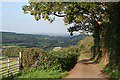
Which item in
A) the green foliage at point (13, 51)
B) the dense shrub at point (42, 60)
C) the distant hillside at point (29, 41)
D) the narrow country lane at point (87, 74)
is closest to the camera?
the narrow country lane at point (87, 74)

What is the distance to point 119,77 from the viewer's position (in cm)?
1040

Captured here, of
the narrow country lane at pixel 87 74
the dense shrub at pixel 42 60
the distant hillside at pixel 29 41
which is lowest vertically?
the narrow country lane at pixel 87 74

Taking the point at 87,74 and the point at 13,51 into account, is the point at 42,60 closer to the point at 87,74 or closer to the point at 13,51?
the point at 87,74

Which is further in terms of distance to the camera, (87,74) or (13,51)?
(13,51)

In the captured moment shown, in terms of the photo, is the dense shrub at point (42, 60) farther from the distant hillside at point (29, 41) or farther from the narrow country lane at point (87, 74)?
the distant hillside at point (29, 41)

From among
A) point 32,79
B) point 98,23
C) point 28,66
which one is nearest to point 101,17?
point 98,23

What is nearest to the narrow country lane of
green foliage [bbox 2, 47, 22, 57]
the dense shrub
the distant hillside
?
the dense shrub

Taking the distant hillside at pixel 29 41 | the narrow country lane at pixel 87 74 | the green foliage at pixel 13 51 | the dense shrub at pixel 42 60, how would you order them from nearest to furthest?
1. the narrow country lane at pixel 87 74
2. the dense shrub at pixel 42 60
3. the green foliage at pixel 13 51
4. the distant hillside at pixel 29 41

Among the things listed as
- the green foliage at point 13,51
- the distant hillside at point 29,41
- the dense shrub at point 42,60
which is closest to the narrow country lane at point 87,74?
the dense shrub at point 42,60

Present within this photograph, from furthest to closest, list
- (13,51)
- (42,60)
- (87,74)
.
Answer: (13,51) → (42,60) → (87,74)

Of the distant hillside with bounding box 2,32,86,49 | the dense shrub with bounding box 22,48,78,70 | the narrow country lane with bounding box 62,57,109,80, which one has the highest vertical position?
the distant hillside with bounding box 2,32,86,49

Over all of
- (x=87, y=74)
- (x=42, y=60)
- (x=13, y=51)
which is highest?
(x=13, y=51)

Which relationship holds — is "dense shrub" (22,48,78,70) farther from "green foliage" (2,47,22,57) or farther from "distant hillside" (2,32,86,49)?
"distant hillside" (2,32,86,49)

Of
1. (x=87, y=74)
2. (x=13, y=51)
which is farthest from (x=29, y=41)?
(x=87, y=74)
